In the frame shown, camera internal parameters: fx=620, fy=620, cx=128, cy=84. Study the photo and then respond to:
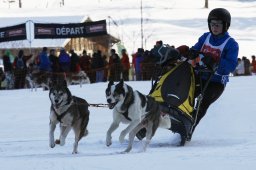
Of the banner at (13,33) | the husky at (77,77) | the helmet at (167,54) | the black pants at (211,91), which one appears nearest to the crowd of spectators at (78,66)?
the husky at (77,77)

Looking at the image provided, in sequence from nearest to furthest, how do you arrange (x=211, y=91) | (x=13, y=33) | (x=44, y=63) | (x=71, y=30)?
(x=211, y=91) < (x=44, y=63) < (x=13, y=33) < (x=71, y=30)

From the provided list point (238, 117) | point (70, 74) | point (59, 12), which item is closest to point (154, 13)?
point (59, 12)

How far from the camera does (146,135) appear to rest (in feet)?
20.5

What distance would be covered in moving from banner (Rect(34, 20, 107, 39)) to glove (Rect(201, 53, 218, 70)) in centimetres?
1253

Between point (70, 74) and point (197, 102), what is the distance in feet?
35.1

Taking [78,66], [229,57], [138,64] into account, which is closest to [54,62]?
[78,66]

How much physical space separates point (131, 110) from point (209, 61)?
111 centimetres

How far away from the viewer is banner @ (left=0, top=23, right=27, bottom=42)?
1855 centimetres

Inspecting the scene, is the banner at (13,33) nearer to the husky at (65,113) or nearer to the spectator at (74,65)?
the spectator at (74,65)

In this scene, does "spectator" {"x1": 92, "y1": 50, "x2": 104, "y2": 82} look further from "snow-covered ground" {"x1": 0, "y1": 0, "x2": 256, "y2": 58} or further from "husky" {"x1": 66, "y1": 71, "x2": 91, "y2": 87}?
"snow-covered ground" {"x1": 0, "y1": 0, "x2": 256, "y2": 58}

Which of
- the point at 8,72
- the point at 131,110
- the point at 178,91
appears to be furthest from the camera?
the point at 8,72

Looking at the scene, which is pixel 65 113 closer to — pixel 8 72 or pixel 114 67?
pixel 114 67

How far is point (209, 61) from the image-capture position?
6.50 m

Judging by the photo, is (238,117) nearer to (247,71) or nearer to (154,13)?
(247,71)
